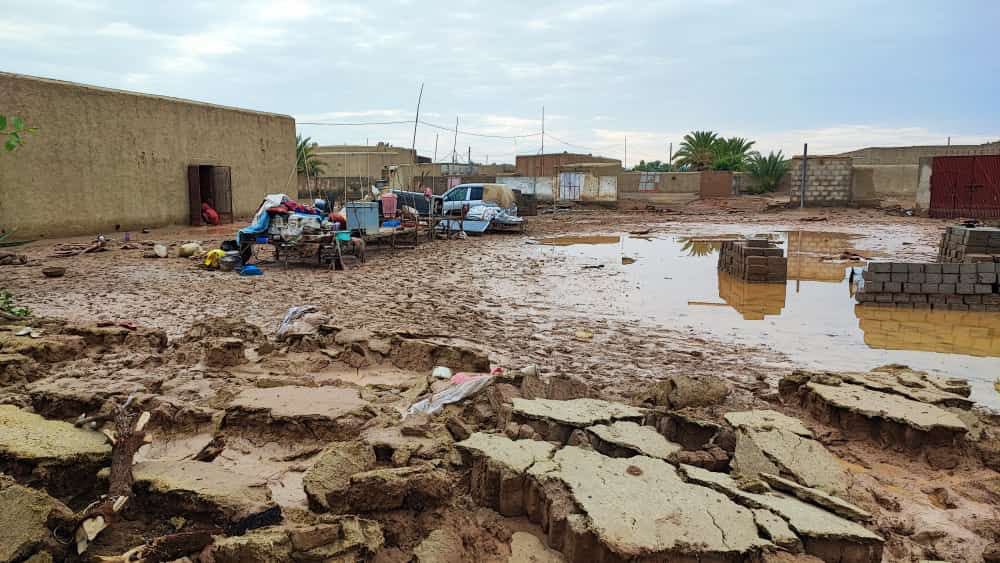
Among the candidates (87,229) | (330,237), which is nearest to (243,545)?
(330,237)

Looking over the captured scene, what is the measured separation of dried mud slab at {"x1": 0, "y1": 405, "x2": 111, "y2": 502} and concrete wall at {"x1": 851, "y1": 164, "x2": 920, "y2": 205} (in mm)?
31337

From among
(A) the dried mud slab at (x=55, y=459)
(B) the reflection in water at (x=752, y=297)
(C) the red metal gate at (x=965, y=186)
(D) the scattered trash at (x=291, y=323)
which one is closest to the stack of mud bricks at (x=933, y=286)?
(B) the reflection in water at (x=752, y=297)

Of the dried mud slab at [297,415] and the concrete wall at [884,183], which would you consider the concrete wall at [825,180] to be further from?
the dried mud slab at [297,415]

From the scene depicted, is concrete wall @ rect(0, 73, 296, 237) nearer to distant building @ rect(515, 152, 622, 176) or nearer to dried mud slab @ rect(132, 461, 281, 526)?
dried mud slab @ rect(132, 461, 281, 526)

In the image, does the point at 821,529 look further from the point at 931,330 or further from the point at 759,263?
the point at 759,263

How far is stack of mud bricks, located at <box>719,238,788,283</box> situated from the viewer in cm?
1106

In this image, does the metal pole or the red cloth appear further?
the metal pole

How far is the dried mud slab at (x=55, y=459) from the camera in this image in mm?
2914

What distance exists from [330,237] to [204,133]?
28.9 ft

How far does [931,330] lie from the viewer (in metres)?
7.94

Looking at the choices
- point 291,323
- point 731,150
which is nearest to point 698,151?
point 731,150

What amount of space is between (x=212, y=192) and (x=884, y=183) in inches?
1095

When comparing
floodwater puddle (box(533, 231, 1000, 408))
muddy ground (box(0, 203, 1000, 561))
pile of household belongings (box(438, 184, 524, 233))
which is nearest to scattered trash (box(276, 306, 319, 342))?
muddy ground (box(0, 203, 1000, 561))

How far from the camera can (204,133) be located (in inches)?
700
